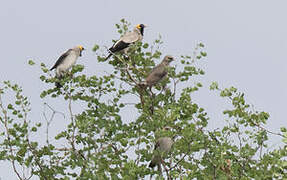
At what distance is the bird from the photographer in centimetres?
1250

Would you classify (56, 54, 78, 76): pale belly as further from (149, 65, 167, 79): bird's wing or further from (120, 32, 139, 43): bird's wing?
(149, 65, 167, 79): bird's wing

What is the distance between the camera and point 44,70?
10617mm

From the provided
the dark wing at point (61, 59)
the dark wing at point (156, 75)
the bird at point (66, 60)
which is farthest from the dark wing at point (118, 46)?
the dark wing at point (156, 75)

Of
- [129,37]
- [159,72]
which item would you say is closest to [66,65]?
[129,37]

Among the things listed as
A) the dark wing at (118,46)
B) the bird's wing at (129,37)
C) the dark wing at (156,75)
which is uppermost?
the bird's wing at (129,37)

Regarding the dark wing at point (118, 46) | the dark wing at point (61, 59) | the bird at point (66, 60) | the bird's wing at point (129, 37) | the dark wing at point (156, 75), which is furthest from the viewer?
the dark wing at point (61, 59)

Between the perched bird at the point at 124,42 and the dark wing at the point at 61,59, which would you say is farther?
the dark wing at the point at 61,59

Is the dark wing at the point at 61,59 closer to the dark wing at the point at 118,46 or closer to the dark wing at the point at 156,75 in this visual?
the dark wing at the point at 118,46

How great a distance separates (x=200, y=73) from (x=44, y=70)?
3.31 m

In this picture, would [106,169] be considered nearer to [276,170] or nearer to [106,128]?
[106,128]

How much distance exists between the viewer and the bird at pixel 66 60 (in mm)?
12498

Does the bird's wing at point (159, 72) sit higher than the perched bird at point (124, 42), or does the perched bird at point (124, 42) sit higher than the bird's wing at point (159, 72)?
the perched bird at point (124, 42)

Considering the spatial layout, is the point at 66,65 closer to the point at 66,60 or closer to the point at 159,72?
the point at 66,60

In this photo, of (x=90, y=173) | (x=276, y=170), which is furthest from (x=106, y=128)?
(x=276, y=170)
